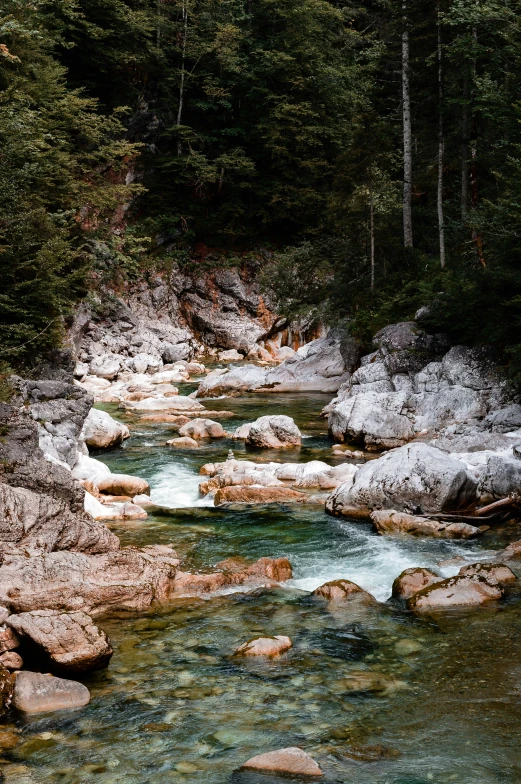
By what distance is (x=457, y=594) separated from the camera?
8.51 metres

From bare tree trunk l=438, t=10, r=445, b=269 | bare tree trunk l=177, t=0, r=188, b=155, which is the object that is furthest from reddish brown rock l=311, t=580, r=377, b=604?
bare tree trunk l=177, t=0, r=188, b=155

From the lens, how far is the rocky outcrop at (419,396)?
17609mm

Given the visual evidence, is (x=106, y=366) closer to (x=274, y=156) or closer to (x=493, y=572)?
(x=274, y=156)

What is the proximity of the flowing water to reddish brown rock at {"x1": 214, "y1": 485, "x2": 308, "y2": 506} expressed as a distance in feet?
8.94

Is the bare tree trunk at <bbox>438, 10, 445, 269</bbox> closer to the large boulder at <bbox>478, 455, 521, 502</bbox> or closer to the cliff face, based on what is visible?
the large boulder at <bbox>478, 455, 521, 502</bbox>

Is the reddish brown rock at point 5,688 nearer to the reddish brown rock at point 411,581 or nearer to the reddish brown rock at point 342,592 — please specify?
the reddish brown rock at point 342,592

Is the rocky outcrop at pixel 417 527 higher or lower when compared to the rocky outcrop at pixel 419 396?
lower

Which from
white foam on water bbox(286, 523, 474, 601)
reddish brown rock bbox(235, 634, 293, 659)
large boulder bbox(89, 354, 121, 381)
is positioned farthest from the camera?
large boulder bbox(89, 354, 121, 381)

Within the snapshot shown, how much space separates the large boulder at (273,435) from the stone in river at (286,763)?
495 inches

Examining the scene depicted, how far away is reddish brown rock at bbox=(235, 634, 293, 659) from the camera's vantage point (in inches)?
284

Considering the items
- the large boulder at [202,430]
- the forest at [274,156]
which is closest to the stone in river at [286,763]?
the forest at [274,156]

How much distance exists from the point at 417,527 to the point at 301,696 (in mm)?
5344

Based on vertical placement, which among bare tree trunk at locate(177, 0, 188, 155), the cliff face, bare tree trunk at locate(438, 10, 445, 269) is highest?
bare tree trunk at locate(177, 0, 188, 155)

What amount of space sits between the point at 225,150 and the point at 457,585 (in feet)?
137
